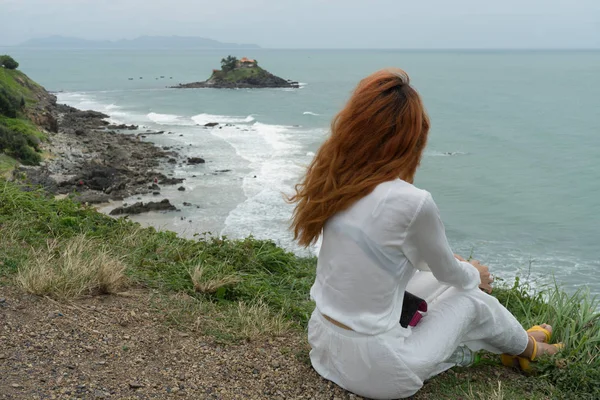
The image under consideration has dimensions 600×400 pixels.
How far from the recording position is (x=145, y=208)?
1847 centimetres

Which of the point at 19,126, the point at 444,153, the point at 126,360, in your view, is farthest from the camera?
the point at 444,153

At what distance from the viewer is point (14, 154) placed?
2155cm

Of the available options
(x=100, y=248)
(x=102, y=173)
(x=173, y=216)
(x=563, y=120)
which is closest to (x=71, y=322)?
(x=100, y=248)

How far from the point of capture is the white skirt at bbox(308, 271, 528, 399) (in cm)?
293

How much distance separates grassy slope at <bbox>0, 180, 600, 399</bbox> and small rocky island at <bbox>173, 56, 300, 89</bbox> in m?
74.0

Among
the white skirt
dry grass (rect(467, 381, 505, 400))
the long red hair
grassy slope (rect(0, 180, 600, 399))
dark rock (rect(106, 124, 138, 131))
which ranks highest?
the long red hair

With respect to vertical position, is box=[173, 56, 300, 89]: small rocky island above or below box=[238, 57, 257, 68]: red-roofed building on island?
below

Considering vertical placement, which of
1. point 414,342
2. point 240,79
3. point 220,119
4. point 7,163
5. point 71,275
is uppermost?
point 414,342

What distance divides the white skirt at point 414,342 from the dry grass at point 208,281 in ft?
5.99

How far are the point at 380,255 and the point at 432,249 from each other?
248mm

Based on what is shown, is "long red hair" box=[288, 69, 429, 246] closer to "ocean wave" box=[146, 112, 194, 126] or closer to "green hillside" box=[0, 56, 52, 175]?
"green hillside" box=[0, 56, 52, 175]

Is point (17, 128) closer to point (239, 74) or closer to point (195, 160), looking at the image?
point (195, 160)

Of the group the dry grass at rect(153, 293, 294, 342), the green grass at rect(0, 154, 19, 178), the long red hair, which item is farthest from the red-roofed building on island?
the long red hair

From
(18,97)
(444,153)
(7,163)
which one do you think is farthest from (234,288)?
(18,97)
